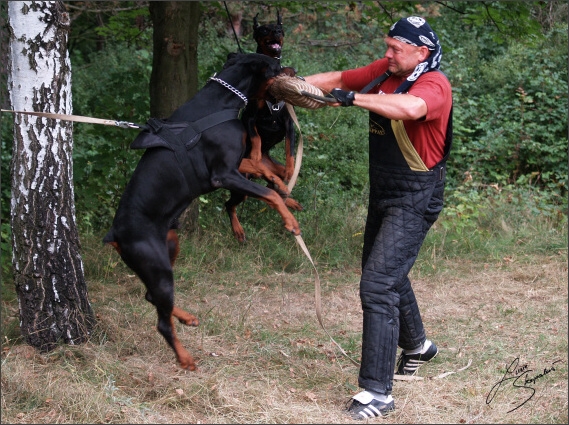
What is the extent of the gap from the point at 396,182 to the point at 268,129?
0.88 m

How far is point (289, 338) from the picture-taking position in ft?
18.0

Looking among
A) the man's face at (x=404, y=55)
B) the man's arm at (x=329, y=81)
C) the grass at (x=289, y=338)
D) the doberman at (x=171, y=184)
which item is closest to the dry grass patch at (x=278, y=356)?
the grass at (x=289, y=338)

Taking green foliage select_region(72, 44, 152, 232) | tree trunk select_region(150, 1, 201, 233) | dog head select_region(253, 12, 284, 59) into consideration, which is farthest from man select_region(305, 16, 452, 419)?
green foliage select_region(72, 44, 152, 232)

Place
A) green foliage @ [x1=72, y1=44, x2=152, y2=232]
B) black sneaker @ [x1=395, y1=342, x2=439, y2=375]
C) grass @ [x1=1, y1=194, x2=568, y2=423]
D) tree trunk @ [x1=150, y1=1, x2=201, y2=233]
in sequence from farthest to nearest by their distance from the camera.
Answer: green foliage @ [x1=72, y1=44, x2=152, y2=232] → tree trunk @ [x1=150, y1=1, x2=201, y2=233] → black sneaker @ [x1=395, y1=342, x2=439, y2=375] → grass @ [x1=1, y1=194, x2=568, y2=423]

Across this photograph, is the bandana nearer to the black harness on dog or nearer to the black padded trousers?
the black padded trousers

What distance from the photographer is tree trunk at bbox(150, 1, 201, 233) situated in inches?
269

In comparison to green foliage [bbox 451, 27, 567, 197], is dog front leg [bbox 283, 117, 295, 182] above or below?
above

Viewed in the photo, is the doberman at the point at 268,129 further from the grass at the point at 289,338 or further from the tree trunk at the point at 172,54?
the tree trunk at the point at 172,54

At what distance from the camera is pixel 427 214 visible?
4.46 metres

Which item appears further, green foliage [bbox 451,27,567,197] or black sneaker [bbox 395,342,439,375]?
green foliage [bbox 451,27,567,197]

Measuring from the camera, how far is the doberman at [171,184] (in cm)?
384

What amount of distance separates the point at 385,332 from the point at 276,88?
151 cm

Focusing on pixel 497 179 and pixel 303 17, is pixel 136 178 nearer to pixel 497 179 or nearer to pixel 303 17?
pixel 497 179

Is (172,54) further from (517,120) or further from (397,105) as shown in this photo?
(517,120)
